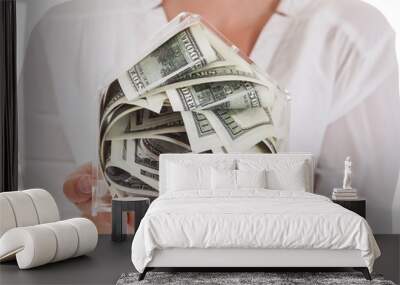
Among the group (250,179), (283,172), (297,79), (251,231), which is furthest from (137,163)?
(251,231)

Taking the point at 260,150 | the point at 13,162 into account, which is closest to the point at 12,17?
the point at 13,162

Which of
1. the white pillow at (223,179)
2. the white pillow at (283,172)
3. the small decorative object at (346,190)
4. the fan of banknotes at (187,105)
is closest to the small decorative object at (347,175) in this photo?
the small decorative object at (346,190)

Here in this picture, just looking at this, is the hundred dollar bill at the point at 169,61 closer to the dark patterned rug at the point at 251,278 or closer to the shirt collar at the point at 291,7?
the shirt collar at the point at 291,7

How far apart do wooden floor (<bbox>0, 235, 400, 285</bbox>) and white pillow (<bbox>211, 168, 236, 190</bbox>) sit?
1.06 m

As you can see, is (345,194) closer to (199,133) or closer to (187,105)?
(199,133)

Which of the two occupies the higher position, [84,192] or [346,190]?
[346,190]

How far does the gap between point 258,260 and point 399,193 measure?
3000 mm

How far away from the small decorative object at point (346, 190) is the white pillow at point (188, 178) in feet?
4.52

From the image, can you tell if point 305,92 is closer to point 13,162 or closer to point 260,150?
point 260,150

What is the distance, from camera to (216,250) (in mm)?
5145

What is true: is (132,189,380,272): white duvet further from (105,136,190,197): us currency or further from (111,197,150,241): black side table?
(105,136,190,197): us currency

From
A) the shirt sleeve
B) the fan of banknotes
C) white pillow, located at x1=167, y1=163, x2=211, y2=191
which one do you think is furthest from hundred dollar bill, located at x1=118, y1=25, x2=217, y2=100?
the shirt sleeve

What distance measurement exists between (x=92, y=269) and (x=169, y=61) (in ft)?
8.87

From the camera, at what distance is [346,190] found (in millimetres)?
7180
